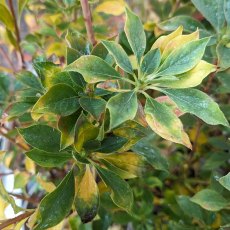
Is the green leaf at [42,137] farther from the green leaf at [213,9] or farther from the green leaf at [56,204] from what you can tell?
the green leaf at [213,9]

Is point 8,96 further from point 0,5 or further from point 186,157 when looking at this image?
point 186,157

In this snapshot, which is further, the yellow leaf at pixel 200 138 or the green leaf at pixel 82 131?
the yellow leaf at pixel 200 138

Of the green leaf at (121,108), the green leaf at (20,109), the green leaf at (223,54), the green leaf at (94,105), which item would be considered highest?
the green leaf at (121,108)

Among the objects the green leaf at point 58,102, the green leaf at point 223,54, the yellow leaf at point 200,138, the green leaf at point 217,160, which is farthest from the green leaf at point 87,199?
the yellow leaf at point 200,138

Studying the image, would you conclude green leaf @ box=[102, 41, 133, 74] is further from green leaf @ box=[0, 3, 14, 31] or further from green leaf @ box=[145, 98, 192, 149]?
green leaf @ box=[0, 3, 14, 31]

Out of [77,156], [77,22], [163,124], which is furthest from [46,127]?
[77,22]

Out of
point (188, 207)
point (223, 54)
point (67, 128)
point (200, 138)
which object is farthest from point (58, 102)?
point (200, 138)

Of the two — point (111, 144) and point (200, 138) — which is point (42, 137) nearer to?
point (111, 144)
